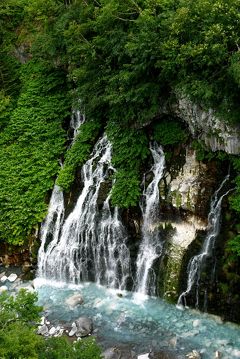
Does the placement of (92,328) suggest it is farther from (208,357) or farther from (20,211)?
(20,211)

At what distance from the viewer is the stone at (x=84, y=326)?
41.6ft

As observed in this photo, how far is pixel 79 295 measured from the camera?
14500 mm

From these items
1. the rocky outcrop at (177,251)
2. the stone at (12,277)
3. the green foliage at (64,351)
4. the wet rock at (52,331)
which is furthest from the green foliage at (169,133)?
the green foliage at (64,351)

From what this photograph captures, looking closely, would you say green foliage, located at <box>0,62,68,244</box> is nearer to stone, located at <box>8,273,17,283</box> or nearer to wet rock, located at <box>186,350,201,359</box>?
stone, located at <box>8,273,17,283</box>

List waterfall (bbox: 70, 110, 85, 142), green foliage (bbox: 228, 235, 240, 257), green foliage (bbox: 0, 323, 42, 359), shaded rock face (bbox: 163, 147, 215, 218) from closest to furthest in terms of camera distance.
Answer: green foliage (bbox: 0, 323, 42, 359), green foliage (bbox: 228, 235, 240, 257), shaded rock face (bbox: 163, 147, 215, 218), waterfall (bbox: 70, 110, 85, 142)

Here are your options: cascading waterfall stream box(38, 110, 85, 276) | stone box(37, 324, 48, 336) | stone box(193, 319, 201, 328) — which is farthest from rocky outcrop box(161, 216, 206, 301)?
cascading waterfall stream box(38, 110, 85, 276)

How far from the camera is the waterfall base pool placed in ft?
39.5

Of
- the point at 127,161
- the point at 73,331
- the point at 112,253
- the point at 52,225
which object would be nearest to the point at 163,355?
the point at 73,331

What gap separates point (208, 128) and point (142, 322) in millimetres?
6350

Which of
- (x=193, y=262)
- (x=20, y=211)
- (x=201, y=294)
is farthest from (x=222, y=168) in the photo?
(x=20, y=211)

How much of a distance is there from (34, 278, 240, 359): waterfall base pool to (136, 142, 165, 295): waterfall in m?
0.52

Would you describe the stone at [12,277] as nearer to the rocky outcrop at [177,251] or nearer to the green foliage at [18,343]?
the rocky outcrop at [177,251]

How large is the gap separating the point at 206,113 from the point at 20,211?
8062 mm

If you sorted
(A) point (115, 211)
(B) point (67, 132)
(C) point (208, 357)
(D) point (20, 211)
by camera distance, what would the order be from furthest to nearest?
(B) point (67, 132) → (D) point (20, 211) → (A) point (115, 211) → (C) point (208, 357)
